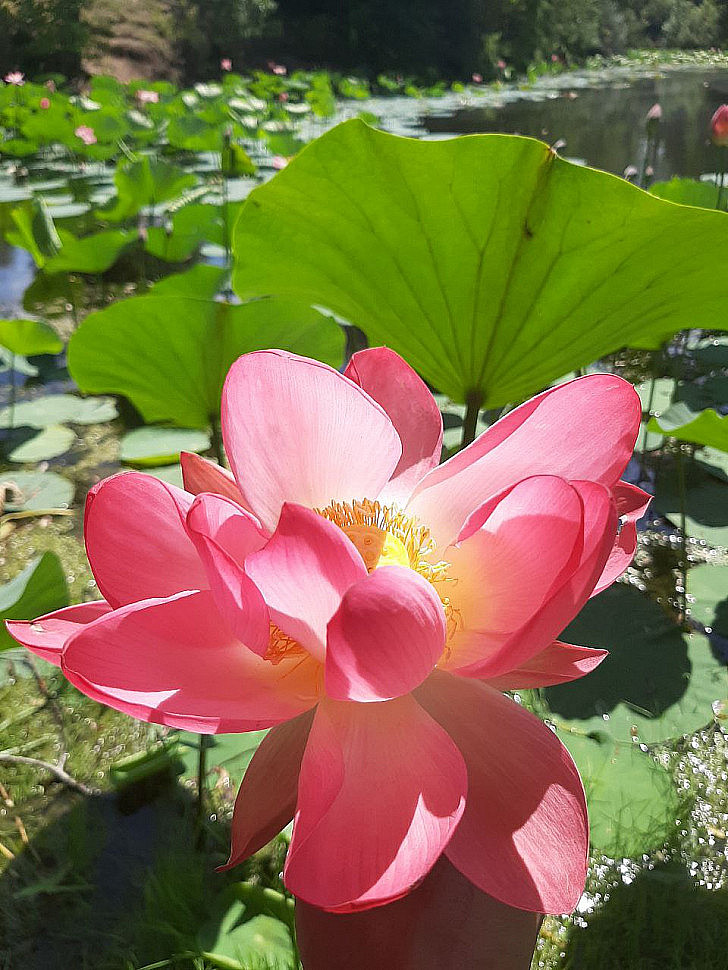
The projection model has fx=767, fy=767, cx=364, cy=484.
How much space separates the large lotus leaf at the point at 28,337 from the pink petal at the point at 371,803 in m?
1.25

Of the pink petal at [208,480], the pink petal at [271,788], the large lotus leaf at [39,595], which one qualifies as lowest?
the large lotus leaf at [39,595]

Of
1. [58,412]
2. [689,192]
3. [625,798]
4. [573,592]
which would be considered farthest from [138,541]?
[689,192]

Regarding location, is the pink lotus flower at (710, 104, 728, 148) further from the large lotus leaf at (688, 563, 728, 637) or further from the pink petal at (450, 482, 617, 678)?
the pink petal at (450, 482, 617, 678)

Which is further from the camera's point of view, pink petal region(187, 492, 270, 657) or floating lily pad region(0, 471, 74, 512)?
floating lily pad region(0, 471, 74, 512)

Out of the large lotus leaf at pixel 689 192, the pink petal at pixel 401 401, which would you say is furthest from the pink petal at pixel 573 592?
the large lotus leaf at pixel 689 192

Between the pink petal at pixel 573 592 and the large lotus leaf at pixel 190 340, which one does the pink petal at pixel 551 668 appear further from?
the large lotus leaf at pixel 190 340

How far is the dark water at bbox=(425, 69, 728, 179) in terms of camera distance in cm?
457

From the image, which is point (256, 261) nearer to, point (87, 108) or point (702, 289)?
point (702, 289)

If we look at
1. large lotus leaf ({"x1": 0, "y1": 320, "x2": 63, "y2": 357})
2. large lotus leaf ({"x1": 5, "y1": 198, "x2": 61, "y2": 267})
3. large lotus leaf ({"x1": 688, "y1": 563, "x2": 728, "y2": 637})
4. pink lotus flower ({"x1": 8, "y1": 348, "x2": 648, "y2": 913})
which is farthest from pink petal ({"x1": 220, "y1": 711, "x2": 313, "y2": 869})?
large lotus leaf ({"x1": 5, "y1": 198, "x2": 61, "y2": 267})

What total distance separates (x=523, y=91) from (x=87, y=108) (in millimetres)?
8950

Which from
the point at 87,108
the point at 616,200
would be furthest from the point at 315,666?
the point at 87,108

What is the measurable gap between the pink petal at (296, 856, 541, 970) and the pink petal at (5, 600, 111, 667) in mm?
138

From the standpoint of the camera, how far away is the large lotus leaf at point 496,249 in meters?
0.52

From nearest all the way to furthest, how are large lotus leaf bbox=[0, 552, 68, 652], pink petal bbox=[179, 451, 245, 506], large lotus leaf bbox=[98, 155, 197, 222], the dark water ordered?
pink petal bbox=[179, 451, 245, 506] → large lotus leaf bbox=[0, 552, 68, 652] → large lotus leaf bbox=[98, 155, 197, 222] → the dark water
